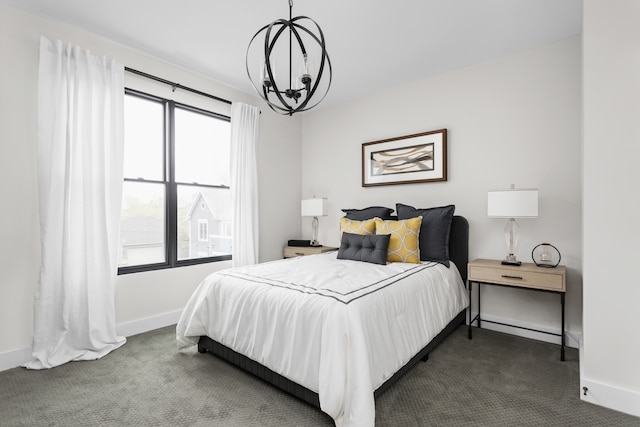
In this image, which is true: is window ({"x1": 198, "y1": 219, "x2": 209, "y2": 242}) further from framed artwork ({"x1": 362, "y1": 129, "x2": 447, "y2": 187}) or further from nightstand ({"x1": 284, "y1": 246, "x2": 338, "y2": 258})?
framed artwork ({"x1": 362, "y1": 129, "x2": 447, "y2": 187})

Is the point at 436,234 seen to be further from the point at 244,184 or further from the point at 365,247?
the point at 244,184

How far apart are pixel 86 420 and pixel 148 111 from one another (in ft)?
9.05

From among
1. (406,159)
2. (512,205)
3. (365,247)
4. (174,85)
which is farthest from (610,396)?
(174,85)

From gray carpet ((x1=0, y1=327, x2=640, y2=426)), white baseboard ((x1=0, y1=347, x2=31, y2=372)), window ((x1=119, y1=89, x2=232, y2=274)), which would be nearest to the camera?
gray carpet ((x1=0, y1=327, x2=640, y2=426))

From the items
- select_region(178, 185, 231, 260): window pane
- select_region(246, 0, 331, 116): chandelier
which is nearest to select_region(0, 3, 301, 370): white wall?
select_region(178, 185, 231, 260): window pane

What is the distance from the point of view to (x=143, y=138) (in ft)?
10.6

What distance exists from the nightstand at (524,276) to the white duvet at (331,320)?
1.00 ft

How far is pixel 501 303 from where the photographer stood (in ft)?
10.3

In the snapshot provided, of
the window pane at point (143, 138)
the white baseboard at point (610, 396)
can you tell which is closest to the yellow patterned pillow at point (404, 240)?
the white baseboard at point (610, 396)

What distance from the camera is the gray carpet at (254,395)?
1761 millimetres

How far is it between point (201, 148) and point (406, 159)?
2.49 m

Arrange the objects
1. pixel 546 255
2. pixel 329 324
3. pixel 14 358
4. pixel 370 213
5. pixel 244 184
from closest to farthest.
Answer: pixel 329 324
pixel 14 358
pixel 546 255
pixel 370 213
pixel 244 184

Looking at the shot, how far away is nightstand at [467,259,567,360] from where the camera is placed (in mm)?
2464

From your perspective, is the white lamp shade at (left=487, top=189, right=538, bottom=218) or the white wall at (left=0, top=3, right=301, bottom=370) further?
the white lamp shade at (left=487, top=189, right=538, bottom=218)
